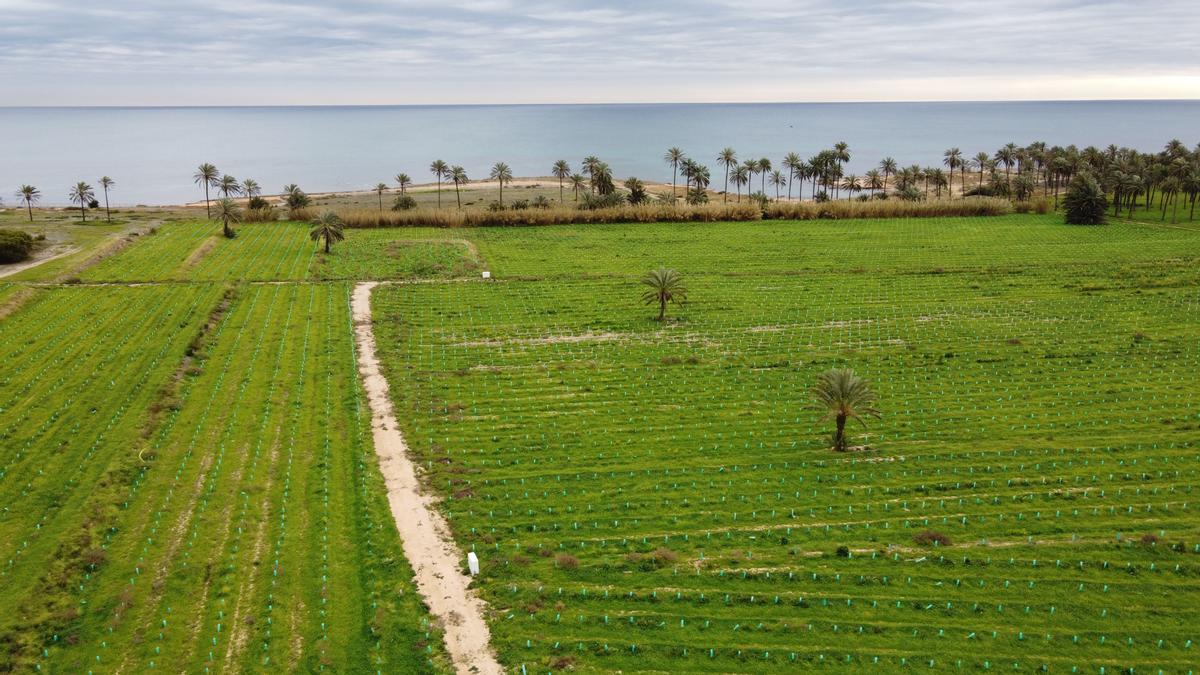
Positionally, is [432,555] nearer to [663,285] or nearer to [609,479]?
[609,479]

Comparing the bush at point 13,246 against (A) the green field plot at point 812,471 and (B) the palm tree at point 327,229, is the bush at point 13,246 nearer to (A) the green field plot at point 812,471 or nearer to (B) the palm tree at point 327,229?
(B) the palm tree at point 327,229

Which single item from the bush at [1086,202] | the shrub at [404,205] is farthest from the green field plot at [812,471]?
the shrub at [404,205]

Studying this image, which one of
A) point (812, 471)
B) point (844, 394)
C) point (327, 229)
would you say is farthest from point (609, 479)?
point (327, 229)

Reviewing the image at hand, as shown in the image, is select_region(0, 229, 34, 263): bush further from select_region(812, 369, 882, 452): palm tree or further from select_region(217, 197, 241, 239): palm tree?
select_region(812, 369, 882, 452): palm tree

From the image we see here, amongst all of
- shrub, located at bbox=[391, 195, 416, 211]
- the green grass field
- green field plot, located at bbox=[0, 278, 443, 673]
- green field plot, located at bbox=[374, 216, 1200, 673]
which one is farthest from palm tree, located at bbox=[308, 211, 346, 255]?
green field plot, located at bbox=[0, 278, 443, 673]

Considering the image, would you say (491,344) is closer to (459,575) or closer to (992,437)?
(459,575)

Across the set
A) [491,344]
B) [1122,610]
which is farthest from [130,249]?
[1122,610]
